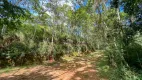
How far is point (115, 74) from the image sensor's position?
6258mm

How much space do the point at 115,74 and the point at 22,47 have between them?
7729 mm

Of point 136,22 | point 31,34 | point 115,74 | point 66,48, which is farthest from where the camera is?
point 66,48

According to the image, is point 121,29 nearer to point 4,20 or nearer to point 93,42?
point 4,20

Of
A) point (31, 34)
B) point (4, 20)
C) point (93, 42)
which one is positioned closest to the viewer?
point (4, 20)

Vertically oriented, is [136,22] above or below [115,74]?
above

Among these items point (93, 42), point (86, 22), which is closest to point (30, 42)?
point (86, 22)

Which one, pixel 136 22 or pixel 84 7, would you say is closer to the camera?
pixel 136 22

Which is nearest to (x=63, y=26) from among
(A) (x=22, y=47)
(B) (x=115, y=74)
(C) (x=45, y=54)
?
(C) (x=45, y=54)

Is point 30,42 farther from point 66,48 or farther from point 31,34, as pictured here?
point 66,48

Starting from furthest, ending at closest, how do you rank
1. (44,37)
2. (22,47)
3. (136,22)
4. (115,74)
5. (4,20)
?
(44,37), (22,47), (136,22), (115,74), (4,20)

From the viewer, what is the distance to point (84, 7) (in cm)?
1470

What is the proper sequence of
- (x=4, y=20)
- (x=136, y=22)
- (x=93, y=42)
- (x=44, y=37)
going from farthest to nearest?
(x=93, y=42), (x=44, y=37), (x=136, y=22), (x=4, y=20)

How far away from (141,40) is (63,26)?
1108 cm

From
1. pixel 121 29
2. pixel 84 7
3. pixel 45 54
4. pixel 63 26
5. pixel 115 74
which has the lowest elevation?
pixel 115 74
